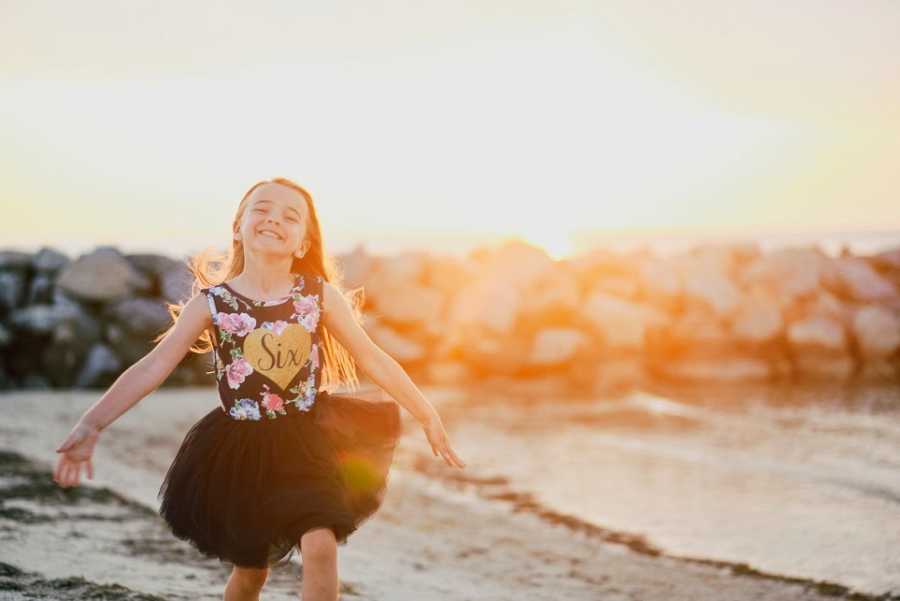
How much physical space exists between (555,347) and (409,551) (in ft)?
24.6

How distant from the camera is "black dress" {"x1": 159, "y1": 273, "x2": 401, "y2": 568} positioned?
11.2 ft

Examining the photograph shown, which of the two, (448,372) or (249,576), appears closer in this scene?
(249,576)

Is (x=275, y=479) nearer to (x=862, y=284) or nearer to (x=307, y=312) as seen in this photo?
(x=307, y=312)

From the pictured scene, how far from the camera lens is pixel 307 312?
3.70 metres

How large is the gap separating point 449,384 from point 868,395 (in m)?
4.91

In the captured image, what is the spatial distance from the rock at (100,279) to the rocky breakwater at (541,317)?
0.02 m

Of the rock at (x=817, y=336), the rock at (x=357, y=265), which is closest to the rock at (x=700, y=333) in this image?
the rock at (x=817, y=336)

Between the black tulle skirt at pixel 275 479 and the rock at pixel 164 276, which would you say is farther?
the rock at pixel 164 276

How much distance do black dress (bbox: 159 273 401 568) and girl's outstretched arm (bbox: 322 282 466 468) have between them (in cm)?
6

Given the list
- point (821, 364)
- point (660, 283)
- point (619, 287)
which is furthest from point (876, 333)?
point (619, 287)

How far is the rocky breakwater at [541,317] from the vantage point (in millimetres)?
12250

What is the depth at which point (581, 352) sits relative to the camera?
43.1 feet

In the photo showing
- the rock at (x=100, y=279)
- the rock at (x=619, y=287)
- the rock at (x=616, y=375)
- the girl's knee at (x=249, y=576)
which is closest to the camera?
the girl's knee at (x=249, y=576)

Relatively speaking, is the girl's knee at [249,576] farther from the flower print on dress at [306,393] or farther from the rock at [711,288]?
the rock at [711,288]
